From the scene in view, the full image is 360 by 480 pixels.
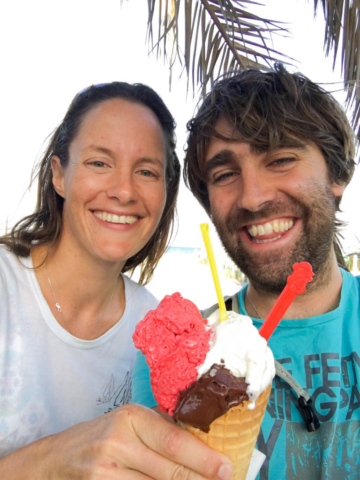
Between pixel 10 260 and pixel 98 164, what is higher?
pixel 98 164

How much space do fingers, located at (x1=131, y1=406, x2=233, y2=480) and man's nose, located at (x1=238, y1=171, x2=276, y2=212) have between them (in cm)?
91

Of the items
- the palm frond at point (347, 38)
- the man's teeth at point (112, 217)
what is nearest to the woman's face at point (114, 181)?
the man's teeth at point (112, 217)

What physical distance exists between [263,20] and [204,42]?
50 cm

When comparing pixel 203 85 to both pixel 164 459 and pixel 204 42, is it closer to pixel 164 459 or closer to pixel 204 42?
pixel 204 42

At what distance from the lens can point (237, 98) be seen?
176cm

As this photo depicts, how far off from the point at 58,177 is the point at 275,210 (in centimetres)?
130

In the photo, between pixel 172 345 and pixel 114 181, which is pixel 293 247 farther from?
pixel 114 181

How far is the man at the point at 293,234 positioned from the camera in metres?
1.31

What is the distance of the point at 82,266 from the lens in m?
1.97

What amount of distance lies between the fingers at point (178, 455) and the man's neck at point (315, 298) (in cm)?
82

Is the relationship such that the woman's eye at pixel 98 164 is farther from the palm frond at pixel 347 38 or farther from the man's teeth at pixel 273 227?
the palm frond at pixel 347 38

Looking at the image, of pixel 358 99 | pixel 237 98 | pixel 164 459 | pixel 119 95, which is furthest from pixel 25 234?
pixel 358 99

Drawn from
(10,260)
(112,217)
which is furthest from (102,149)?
(10,260)

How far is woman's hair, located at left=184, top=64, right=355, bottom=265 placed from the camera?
162 cm
